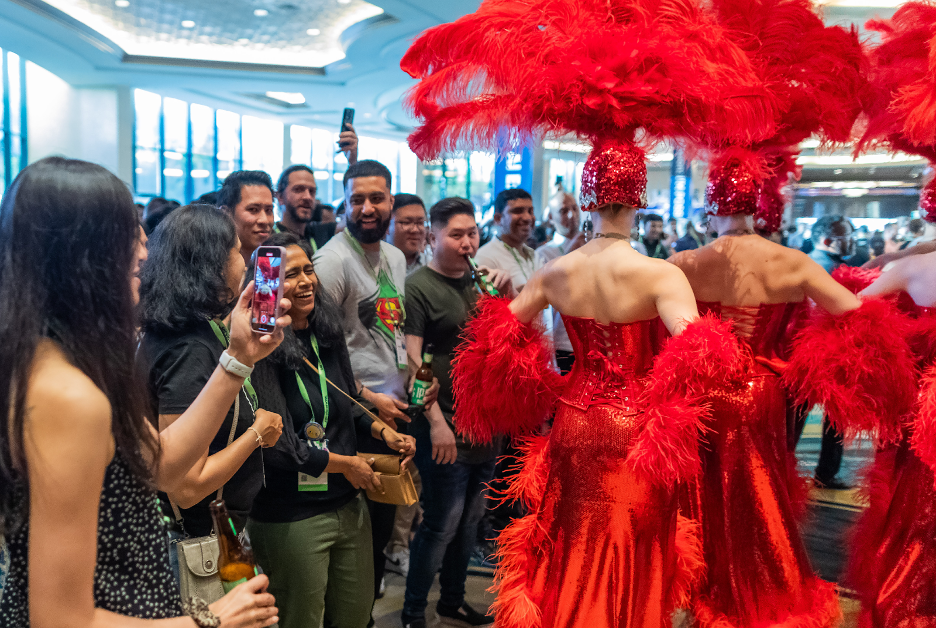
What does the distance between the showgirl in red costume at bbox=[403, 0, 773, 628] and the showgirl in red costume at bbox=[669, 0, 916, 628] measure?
305 millimetres

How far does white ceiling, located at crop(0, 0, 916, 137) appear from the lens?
374 inches

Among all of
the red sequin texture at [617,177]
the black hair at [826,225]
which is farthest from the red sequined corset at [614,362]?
the black hair at [826,225]

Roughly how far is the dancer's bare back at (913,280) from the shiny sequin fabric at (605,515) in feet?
3.47

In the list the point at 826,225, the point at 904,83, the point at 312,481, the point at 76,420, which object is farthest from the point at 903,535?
the point at 826,225

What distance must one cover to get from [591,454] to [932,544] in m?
1.20

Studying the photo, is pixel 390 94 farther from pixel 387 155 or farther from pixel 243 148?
pixel 387 155

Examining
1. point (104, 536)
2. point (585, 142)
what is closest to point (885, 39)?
point (585, 142)

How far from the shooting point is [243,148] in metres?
17.0

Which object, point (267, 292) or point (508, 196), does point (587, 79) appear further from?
point (508, 196)

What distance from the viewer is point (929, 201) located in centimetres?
258

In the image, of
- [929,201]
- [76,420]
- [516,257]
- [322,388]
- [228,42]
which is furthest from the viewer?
[228,42]

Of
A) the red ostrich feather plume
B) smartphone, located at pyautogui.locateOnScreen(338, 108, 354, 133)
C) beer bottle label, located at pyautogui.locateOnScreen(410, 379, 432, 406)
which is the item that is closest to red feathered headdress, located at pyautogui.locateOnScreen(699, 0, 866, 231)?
the red ostrich feather plume

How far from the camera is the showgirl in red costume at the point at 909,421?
233 centimetres

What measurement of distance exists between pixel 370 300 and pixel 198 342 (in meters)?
1.19
